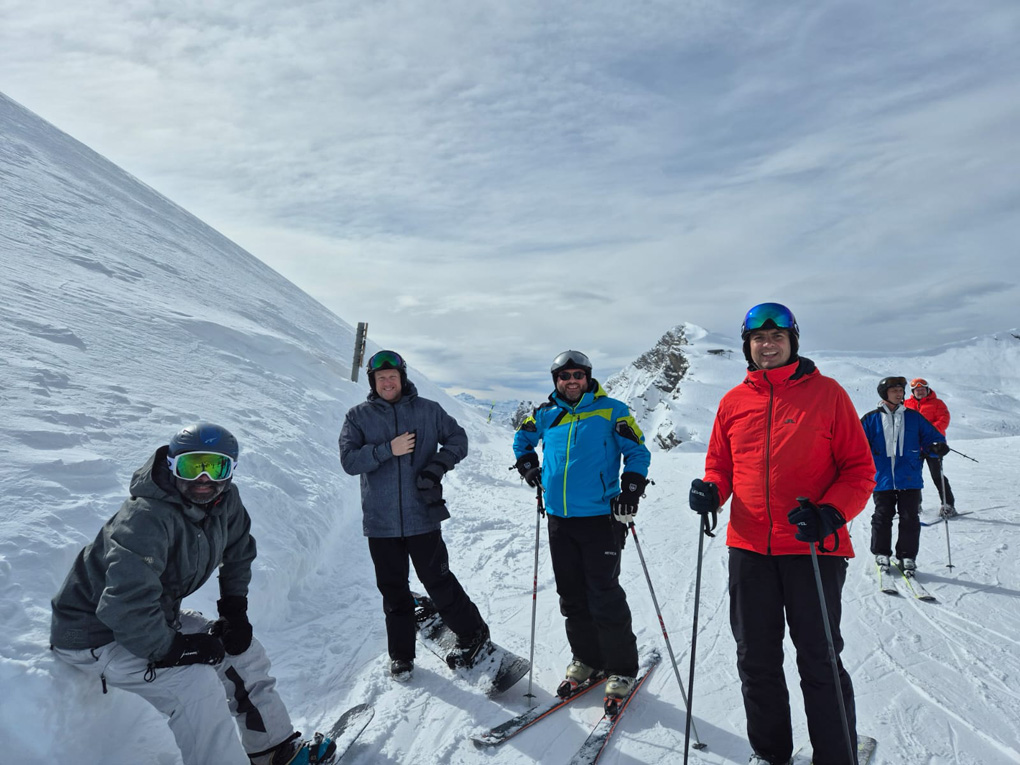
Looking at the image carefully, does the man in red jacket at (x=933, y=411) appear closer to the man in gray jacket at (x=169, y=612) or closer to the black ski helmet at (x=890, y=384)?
the black ski helmet at (x=890, y=384)

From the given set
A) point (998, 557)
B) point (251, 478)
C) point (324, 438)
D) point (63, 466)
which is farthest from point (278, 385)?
point (998, 557)

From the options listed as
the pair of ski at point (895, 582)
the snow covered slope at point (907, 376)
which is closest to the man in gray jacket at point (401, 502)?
the pair of ski at point (895, 582)

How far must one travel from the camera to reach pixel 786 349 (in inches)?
120

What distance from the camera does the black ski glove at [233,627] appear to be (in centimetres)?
317

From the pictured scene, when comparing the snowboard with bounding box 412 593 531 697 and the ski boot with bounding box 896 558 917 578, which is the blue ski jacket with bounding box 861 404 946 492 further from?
the snowboard with bounding box 412 593 531 697

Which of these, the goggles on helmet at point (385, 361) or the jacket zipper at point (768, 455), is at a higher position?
the goggles on helmet at point (385, 361)

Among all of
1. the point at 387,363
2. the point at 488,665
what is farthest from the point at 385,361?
the point at 488,665

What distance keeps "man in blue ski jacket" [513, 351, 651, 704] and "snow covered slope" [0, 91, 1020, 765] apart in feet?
1.29

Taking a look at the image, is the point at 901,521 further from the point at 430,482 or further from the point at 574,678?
the point at 430,482

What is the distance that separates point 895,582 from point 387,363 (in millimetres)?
5934

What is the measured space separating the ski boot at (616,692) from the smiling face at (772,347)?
2.34 m

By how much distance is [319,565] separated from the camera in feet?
21.5

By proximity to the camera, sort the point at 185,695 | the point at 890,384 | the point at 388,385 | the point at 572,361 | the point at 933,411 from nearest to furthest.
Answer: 1. the point at 185,695
2. the point at 572,361
3. the point at 388,385
4. the point at 890,384
5. the point at 933,411

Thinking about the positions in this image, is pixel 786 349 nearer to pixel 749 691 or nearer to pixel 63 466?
pixel 749 691
